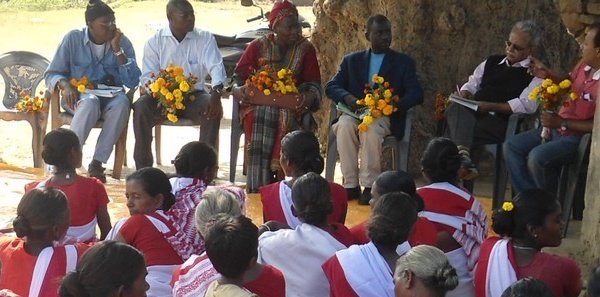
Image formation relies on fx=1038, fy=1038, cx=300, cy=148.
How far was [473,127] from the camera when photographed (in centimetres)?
808

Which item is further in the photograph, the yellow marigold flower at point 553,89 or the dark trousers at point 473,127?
the dark trousers at point 473,127

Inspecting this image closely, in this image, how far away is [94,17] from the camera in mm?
8969

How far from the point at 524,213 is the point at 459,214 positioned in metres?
0.70

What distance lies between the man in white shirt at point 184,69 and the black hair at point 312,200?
12.2 feet

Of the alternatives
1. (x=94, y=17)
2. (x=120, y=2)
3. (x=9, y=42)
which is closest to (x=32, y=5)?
(x=120, y=2)

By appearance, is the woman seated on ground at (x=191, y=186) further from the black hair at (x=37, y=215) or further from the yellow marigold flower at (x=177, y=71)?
the yellow marigold flower at (x=177, y=71)

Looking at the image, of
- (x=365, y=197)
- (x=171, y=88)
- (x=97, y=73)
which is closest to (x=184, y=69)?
(x=171, y=88)

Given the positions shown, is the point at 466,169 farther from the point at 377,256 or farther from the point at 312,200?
the point at 377,256

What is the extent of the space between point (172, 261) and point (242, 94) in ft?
11.2

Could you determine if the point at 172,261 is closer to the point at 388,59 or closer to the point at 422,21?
the point at 388,59

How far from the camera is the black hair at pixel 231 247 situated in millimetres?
4250

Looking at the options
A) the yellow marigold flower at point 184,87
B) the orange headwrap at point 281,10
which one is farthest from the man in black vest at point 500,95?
the yellow marigold flower at point 184,87

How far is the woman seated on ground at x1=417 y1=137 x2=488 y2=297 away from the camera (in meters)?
5.52

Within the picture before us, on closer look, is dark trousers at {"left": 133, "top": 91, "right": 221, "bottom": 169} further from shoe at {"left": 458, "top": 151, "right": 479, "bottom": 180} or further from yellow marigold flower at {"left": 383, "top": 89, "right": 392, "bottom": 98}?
shoe at {"left": 458, "top": 151, "right": 479, "bottom": 180}
